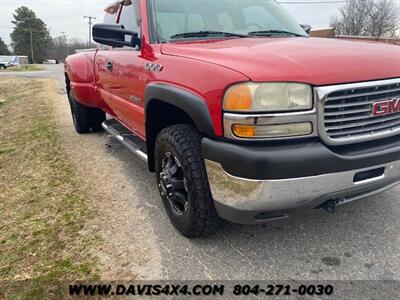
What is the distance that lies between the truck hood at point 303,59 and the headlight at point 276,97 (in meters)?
0.04

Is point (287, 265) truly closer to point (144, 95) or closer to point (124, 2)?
point (144, 95)

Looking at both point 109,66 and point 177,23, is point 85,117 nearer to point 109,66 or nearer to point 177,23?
point 109,66

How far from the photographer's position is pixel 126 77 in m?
3.55

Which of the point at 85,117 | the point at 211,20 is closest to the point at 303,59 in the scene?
the point at 211,20

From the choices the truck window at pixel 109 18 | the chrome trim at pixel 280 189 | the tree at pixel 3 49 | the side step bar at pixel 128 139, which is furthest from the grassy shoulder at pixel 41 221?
the tree at pixel 3 49

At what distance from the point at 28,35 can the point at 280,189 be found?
90.5 metres

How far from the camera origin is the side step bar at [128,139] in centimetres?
358

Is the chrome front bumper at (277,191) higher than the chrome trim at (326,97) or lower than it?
lower

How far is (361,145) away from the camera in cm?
228

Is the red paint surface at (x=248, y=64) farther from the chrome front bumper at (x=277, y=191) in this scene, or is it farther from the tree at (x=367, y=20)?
the tree at (x=367, y=20)

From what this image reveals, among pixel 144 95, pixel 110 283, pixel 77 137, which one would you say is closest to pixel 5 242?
pixel 110 283

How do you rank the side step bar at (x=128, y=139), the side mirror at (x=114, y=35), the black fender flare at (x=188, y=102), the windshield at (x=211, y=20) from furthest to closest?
the side step bar at (x=128, y=139) < the side mirror at (x=114, y=35) < the windshield at (x=211, y=20) < the black fender flare at (x=188, y=102)

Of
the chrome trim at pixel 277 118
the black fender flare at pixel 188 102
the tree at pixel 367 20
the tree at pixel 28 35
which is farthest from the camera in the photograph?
the tree at pixel 28 35

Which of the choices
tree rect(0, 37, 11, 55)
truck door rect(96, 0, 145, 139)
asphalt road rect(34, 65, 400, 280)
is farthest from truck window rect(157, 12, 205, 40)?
tree rect(0, 37, 11, 55)
